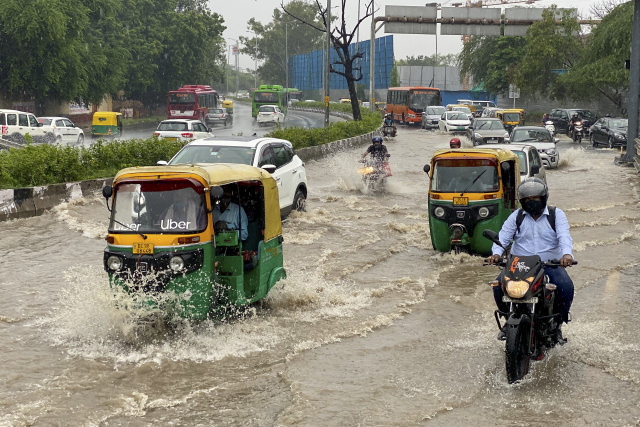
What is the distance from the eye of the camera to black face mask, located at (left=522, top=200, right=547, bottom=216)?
23.4 feet

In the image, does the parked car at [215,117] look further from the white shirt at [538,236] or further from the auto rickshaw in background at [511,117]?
the white shirt at [538,236]

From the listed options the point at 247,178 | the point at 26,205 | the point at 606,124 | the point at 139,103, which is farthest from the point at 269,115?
the point at 247,178

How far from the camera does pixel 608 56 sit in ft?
156

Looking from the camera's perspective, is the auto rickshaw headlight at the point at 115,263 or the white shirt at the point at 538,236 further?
the auto rickshaw headlight at the point at 115,263

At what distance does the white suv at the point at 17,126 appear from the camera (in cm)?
3064

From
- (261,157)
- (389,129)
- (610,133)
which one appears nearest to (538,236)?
(261,157)

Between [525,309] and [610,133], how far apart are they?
107ft

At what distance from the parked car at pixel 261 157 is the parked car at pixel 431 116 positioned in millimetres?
38145

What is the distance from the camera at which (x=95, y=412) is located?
21.5 feet

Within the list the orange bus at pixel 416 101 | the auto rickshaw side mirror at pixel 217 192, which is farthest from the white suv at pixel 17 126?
the orange bus at pixel 416 101

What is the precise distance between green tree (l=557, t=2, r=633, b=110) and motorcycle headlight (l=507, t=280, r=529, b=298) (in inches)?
1651

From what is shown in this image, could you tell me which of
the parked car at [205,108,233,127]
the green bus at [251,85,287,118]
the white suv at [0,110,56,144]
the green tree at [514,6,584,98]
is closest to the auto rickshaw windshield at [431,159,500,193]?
the white suv at [0,110,56,144]

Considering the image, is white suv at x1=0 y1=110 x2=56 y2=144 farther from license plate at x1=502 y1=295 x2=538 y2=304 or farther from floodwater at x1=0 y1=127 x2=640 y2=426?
license plate at x1=502 y1=295 x2=538 y2=304

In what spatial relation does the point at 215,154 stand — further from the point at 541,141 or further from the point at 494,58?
the point at 494,58
